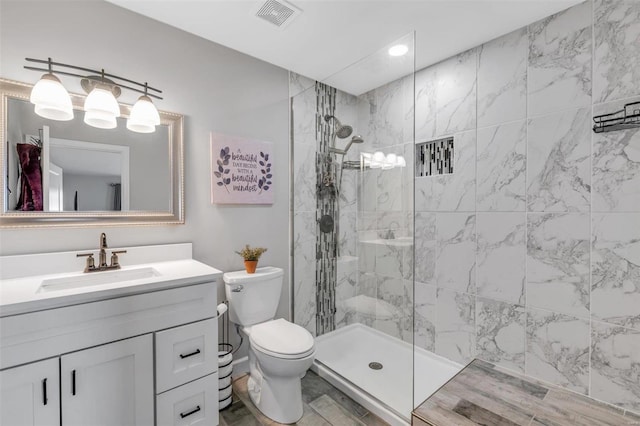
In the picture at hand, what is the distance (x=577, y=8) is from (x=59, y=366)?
3.08 m

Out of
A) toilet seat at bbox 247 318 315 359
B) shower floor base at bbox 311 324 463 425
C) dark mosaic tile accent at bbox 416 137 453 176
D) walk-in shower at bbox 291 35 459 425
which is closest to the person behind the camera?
toilet seat at bbox 247 318 315 359

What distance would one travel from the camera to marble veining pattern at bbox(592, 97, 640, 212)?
1.51 metres

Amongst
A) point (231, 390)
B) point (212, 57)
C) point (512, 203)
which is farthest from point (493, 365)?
point (212, 57)

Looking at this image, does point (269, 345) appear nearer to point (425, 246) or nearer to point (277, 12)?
point (425, 246)

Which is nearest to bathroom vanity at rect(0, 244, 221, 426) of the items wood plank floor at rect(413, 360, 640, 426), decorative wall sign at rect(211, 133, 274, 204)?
decorative wall sign at rect(211, 133, 274, 204)

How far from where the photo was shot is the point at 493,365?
2.03 meters

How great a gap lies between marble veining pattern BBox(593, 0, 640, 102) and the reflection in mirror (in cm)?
253

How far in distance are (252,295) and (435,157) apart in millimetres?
1745

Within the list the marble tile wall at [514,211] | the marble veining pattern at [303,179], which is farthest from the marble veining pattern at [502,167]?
the marble veining pattern at [303,179]

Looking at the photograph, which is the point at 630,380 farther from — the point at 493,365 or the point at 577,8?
the point at 577,8

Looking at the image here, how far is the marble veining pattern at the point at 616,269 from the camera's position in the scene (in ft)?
4.98

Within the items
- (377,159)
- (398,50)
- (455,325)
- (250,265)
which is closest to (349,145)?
(377,159)

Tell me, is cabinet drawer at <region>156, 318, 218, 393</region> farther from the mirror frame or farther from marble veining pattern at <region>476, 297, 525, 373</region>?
marble veining pattern at <region>476, 297, 525, 373</region>

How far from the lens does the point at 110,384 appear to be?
49.0 inches
